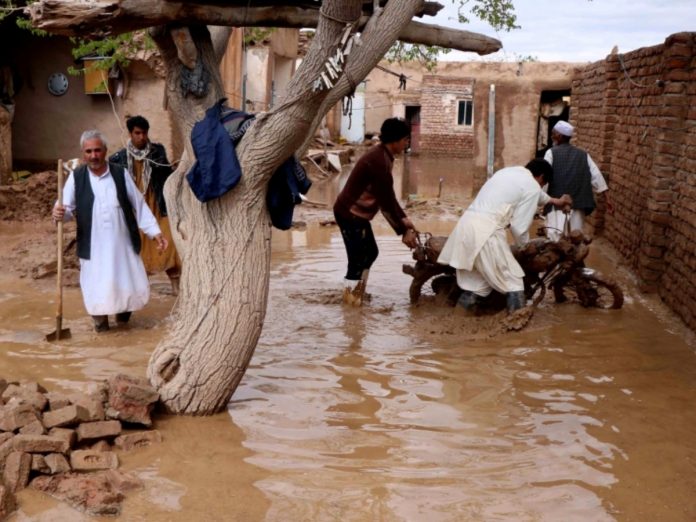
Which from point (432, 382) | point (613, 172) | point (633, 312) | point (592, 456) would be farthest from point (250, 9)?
point (613, 172)

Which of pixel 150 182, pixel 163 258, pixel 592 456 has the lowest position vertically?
pixel 592 456

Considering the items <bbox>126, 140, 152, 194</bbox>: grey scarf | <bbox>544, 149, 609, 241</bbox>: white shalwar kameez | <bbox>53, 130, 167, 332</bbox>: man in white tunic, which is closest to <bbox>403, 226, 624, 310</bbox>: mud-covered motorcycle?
<bbox>544, 149, 609, 241</bbox>: white shalwar kameez

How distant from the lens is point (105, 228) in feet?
21.0

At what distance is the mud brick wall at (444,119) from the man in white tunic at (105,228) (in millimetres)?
25365

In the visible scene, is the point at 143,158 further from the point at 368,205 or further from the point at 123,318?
the point at 368,205

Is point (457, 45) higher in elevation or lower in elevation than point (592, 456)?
higher

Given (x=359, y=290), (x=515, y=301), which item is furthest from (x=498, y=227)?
(x=359, y=290)

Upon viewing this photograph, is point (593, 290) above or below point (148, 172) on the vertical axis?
below

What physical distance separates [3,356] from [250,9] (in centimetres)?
291

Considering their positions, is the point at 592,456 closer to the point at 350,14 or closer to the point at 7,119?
the point at 350,14

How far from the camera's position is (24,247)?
31.3 feet

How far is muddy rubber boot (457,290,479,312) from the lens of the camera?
23.0 ft

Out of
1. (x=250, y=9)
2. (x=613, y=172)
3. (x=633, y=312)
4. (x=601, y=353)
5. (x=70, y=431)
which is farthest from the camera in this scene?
(x=613, y=172)

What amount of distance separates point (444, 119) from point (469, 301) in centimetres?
2493
